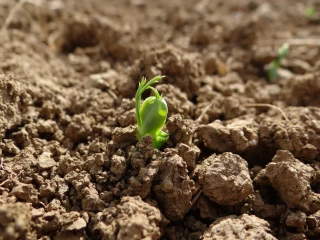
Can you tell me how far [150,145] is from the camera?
1.59 meters

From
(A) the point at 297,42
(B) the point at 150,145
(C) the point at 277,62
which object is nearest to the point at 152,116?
(B) the point at 150,145

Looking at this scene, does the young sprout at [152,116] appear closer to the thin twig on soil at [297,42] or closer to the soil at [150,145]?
the soil at [150,145]

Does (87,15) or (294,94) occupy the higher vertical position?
(87,15)

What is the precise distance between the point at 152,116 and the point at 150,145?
0.12 metres

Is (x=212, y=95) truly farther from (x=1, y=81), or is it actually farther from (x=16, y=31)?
(x=16, y=31)

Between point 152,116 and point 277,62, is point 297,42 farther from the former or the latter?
point 152,116

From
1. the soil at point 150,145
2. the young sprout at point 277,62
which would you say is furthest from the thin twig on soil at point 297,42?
the young sprout at point 277,62

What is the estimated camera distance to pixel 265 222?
4.82ft

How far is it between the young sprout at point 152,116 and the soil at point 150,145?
2.1 inches

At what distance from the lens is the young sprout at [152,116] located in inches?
62.0

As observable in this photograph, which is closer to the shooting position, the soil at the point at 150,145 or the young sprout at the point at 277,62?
the soil at the point at 150,145

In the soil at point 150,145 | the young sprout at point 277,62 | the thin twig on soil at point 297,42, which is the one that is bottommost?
the soil at point 150,145

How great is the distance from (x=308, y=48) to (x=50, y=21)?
6.94ft

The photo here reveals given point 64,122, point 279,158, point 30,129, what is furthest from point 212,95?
point 30,129
